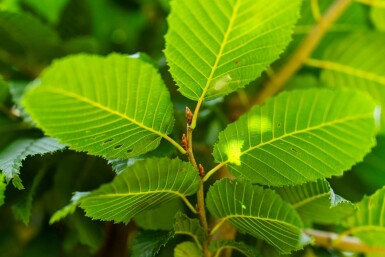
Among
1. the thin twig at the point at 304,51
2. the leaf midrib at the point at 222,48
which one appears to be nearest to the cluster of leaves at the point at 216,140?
the leaf midrib at the point at 222,48

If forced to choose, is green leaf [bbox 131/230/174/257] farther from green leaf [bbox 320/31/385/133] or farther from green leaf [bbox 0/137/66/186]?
green leaf [bbox 320/31/385/133]

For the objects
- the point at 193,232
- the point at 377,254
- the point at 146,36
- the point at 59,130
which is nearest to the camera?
the point at 59,130

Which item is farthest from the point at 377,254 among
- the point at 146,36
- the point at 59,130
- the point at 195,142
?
the point at 146,36

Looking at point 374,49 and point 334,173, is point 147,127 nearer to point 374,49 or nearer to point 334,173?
point 334,173

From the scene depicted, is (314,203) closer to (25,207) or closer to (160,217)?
(160,217)

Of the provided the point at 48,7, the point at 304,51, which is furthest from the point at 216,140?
the point at 48,7
